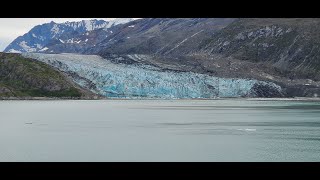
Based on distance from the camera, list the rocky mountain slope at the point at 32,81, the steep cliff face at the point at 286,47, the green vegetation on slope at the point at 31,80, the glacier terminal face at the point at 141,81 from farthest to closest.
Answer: the steep cliff face at the point at 286,47
the green vegetation on slope at the point at 31,80
the rocky mountain slope at the point at 32,81
the glacier terminal face at the point at 141,81

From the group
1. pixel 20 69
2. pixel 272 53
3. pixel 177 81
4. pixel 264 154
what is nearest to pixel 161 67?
pixel 177 81

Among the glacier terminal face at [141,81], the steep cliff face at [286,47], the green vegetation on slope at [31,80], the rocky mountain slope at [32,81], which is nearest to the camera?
the glacier terminal face at [141,81]

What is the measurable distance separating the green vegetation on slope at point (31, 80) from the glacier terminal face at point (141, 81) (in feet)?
7.00

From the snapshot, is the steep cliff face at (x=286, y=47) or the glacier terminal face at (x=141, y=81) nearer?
the glacier terminal face at (x=141, y=81)

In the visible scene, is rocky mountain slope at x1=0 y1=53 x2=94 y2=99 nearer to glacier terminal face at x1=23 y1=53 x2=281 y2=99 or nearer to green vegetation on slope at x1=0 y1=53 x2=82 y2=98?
green vegetation on slope at x1=0 y1=53 x2=82 y2=98

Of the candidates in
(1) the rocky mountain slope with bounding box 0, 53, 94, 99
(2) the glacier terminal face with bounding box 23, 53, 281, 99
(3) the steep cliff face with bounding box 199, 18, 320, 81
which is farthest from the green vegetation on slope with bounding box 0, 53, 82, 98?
(3) the steep cliff face with bounding box 199, 18, 320, 81

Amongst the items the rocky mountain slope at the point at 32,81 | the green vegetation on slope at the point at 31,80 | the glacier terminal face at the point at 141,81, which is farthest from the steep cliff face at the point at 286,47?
the green vegetation on slope at the point at 31,80

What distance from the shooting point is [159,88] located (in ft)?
374

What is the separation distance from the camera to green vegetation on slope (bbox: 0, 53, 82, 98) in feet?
386

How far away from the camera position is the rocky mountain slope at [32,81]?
384ft

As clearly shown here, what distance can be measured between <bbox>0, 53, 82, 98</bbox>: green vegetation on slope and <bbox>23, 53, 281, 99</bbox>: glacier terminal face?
7.00 feet

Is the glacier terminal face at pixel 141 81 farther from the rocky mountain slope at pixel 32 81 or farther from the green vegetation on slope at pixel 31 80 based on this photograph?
the green vegetation on slope at pixel 31 80

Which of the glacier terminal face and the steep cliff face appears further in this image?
the steep cliff face

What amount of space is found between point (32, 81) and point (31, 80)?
35cm
